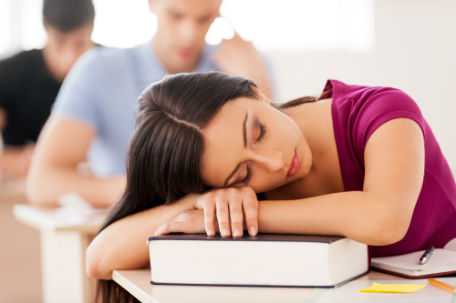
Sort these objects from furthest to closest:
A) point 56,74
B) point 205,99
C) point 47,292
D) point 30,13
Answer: point 30,13 → point 56,74 → point 47,292 → point 205,99

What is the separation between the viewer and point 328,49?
5234 millimetres

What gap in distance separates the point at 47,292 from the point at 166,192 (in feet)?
3.98

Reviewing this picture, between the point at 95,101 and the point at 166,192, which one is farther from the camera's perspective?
the point at 95,101

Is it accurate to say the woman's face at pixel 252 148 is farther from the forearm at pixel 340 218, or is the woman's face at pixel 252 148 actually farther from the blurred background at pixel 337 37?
the blurred background at pixel 337 37

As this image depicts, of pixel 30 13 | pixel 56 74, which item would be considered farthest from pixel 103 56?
pixel 30 13

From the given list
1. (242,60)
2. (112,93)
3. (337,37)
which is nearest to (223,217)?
(112,93)

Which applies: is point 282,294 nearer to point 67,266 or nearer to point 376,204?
point 376,204

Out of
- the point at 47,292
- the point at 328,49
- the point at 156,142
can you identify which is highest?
the point at 156,142

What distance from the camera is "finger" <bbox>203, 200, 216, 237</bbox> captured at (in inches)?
53.9

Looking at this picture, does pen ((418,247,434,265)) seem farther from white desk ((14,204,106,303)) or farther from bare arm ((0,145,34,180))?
bare arm ((0,145,34,180))

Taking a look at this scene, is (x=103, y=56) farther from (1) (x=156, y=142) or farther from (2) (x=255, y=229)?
(2) (x=255, y=229)

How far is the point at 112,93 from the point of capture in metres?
2.93

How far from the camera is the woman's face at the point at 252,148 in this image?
4.69 feet

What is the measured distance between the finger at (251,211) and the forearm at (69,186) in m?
1.26
